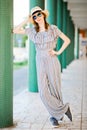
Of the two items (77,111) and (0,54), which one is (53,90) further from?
(77,111)

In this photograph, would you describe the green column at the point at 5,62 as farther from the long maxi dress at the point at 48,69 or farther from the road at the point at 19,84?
the road at the point at 19,84

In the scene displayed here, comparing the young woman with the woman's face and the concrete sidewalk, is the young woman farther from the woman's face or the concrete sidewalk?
the concrete sidewalk

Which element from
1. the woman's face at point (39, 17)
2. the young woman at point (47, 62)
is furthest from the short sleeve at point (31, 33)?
the woman's face at point (39, 17)

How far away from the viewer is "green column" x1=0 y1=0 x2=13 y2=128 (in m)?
6.71

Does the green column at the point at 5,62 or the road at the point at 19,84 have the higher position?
the green column at the point at 5,62

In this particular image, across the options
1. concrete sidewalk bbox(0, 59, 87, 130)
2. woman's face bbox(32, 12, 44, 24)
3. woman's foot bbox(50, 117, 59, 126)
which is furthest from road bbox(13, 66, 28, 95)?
woman's face bbox(32, 12, 44, 24)

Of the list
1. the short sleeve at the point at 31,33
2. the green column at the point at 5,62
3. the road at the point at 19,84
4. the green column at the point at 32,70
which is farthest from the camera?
the road at the point at 19,84

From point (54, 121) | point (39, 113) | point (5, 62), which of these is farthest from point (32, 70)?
point (5, 62)

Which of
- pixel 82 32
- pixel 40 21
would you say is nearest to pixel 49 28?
pixel 40 21

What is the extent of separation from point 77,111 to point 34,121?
151 centimetres

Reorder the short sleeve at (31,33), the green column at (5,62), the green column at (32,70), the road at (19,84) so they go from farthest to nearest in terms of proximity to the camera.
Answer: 1. the road at (19,84)
2. the green column at (32,70)
3. the short sleeve at (31,33)
4. the green column at (5,62)

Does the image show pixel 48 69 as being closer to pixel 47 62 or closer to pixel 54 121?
pixel 47 62

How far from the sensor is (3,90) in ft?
22.3

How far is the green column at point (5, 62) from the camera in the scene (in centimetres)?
671
